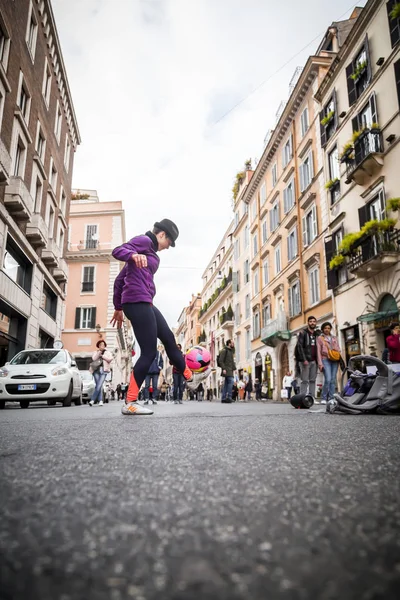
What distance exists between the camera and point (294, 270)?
2550 cm

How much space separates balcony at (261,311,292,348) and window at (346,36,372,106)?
11969mm

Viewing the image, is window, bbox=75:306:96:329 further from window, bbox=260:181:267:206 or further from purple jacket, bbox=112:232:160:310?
purple jacket, bbox=112:232:160:310

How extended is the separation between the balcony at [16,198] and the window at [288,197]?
1576cm

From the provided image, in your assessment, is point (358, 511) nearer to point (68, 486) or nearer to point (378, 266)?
point (68, 486)

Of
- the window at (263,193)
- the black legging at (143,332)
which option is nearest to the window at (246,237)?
the window at (263,193)

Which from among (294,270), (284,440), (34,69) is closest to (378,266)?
(294,270)

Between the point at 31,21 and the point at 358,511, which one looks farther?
the point at 31,21

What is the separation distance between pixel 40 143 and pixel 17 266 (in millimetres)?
6742

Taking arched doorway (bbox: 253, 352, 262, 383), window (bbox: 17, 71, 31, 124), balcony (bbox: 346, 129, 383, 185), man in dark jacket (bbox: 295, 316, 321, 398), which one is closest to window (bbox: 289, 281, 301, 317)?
arched doorway (bbox: 253, 352, 262, 383)

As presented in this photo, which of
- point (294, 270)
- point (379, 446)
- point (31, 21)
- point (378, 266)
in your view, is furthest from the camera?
point (294, 270)

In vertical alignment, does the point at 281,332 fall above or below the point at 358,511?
above

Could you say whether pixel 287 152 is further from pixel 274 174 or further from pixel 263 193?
pixel 263 193

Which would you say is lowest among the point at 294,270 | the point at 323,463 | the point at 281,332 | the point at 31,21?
the point at 323,463

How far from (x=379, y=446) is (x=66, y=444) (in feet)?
4.83
